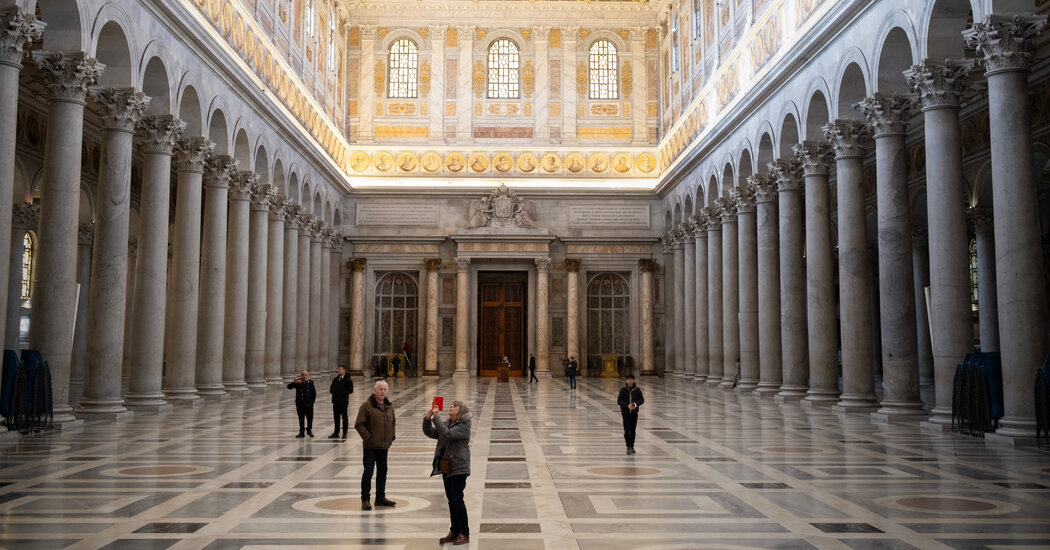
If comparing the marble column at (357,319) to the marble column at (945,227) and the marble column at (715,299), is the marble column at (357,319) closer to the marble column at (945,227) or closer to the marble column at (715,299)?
the marble column at (715,299)

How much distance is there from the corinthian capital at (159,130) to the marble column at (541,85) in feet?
85.2

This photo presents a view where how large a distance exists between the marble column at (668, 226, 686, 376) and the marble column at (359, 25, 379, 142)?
53.7 ft

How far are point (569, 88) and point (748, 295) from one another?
19.8 metres

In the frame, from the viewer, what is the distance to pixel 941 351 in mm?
17500

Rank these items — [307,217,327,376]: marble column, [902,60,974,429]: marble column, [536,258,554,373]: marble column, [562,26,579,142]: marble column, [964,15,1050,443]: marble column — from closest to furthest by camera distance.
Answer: [964,15,1050,443]: marble column < [902,60,974,429]: marble column < [307,217,327,376]: marble column < [536,258,554,373]: marble column < [562,26,579,142]: marble column

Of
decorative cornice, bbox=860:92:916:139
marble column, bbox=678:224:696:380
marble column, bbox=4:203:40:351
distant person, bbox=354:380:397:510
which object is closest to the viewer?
distant person, bbox=354:380:397:510

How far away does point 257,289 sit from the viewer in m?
30.7

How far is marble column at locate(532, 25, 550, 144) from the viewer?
152 feet

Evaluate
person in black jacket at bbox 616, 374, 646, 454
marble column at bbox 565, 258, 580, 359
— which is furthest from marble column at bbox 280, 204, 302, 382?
person in black jacket at bbox 616, 374, 646, 454

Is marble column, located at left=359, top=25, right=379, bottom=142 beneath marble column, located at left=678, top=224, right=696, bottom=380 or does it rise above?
above

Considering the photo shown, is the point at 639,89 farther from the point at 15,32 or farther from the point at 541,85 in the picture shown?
the point at 15,32

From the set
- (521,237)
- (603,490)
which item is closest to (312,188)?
(521,237)

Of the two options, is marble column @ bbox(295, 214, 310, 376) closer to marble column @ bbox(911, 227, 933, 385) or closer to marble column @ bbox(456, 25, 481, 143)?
marble column @ bbox(456, 25, 481, 143)

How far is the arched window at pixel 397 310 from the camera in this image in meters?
45.9
